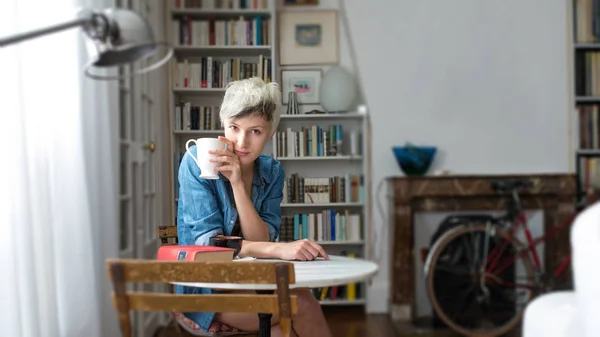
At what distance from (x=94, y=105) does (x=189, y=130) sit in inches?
11.9

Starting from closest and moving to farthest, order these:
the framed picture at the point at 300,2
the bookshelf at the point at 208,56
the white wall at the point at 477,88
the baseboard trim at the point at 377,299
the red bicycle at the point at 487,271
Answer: the bookshelf at the point at 208,56 → the framed picture at the point at 300,2 → the baseboard trim at the point at 377,299 → the white wall at the point at 477,88 → the red bicycle at the point at 487,271

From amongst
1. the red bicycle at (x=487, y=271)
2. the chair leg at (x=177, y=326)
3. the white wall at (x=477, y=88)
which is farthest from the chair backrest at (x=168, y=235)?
the red bicycle at (x=487, y=271)

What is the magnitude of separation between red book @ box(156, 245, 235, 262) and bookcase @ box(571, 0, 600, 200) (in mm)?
1758

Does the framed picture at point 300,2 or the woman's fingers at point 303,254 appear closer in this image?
the woman's fingers at point 303,254

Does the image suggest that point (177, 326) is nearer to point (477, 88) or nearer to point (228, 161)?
point (228, 161)

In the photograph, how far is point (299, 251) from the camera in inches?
31.0

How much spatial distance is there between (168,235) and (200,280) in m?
0.23

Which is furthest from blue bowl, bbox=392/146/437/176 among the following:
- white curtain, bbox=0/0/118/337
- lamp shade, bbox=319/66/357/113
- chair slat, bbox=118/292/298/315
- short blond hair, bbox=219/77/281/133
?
chair slat, bbox=118/292/298/315

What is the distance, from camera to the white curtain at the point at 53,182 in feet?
2.63

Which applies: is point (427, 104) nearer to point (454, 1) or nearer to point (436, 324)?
point (454, 1)

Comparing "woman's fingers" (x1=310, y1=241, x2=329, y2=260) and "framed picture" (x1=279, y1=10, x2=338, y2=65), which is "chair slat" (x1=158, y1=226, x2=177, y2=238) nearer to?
"woman's fingers" (x1=310, y1=241, x2=329, y2=260)

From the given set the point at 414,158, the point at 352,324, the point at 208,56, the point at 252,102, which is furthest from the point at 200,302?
the point at 414,158

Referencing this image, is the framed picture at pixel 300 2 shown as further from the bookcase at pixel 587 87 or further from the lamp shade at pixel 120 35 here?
the bookcase at pixel 587 87

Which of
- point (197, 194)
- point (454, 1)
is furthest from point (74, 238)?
point (454, 1)
